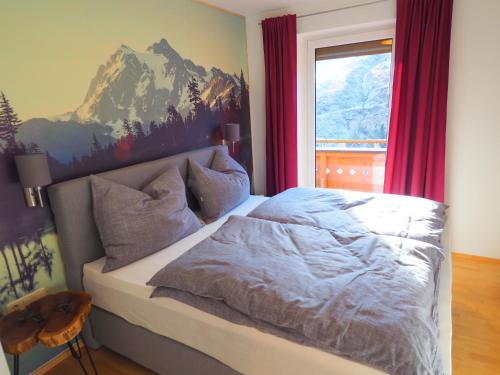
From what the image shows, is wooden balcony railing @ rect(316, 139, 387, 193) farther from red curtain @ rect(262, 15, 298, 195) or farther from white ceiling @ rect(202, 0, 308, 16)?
white ceiling @ rect(202, 0, 308, 16)

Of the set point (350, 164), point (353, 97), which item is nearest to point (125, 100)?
point (353, 97)

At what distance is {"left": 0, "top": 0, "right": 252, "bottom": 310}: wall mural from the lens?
1634 millimetres

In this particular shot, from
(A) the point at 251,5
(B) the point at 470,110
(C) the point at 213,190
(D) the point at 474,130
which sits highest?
(A) the point at 251,5

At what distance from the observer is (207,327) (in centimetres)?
140

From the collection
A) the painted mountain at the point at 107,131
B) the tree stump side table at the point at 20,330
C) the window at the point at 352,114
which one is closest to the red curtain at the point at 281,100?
the window at the point at 352,114

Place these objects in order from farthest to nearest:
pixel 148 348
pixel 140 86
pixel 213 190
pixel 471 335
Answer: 1. pixel 213 190
2. pixel 140 86
3. pixel 471 335
4. pixel 148 348

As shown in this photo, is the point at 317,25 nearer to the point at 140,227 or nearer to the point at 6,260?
the point at 140,227

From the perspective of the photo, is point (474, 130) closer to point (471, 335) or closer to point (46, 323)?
point (471, 335)

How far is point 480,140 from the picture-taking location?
8.75ft

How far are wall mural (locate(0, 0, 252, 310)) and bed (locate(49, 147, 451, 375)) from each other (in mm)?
157

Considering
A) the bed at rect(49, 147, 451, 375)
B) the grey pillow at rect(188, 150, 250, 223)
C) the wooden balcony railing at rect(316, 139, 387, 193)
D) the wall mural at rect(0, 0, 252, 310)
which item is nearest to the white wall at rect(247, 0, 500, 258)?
the wooden balcony railing at rect(316, 139, 387, 193)

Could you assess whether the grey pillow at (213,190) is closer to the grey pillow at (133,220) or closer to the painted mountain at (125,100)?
the grey pillow at (133,220)

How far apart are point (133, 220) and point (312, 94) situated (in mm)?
2507

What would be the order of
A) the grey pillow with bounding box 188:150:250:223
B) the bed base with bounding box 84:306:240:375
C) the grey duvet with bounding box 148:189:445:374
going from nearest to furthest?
the grey duvet with bounding box 148:189:445:374, the bed base with bounding box 84:306:240:375, the grey pillow with bounding box 188:150:250:223
